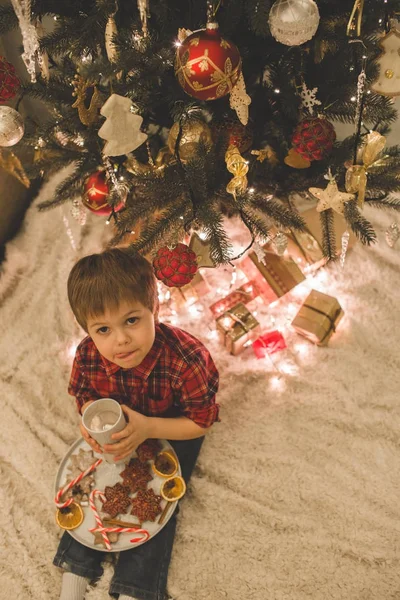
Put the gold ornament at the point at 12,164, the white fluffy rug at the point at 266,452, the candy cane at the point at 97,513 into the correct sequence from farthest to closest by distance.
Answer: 1. the gold ornament at the point at 12,164
2. the white fluffy rug at the point at 266,452
3. the candy cane at the point at 97,513

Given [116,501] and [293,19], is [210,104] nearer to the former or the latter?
[293,19]

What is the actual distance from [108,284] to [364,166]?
0.63 meters

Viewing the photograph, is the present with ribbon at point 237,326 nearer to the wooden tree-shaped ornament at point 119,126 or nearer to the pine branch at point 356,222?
the pine branch at point 356,222

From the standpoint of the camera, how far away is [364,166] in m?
1.10

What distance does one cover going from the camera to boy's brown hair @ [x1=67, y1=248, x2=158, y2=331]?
3.22 feet

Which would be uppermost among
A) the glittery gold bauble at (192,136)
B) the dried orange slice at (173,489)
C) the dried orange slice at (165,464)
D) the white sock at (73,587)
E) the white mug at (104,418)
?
the glittery gold bauble at (192,136)

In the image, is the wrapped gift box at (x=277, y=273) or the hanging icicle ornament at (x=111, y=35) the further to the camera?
the wrapped gift box at (x=277, y=273)

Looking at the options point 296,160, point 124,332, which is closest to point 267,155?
point 296,160

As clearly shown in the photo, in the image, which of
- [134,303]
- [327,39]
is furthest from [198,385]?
[327,39]

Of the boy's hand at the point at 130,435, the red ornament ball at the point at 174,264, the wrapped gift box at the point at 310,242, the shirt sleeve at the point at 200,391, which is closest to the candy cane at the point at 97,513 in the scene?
the boy's hand at the point at 130,435

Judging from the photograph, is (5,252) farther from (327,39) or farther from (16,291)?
(327,39)

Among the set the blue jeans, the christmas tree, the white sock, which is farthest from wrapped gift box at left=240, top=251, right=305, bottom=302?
the white sock

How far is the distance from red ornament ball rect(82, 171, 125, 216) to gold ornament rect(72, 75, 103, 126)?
0.18 metres

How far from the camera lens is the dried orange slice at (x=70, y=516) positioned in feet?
3.63
